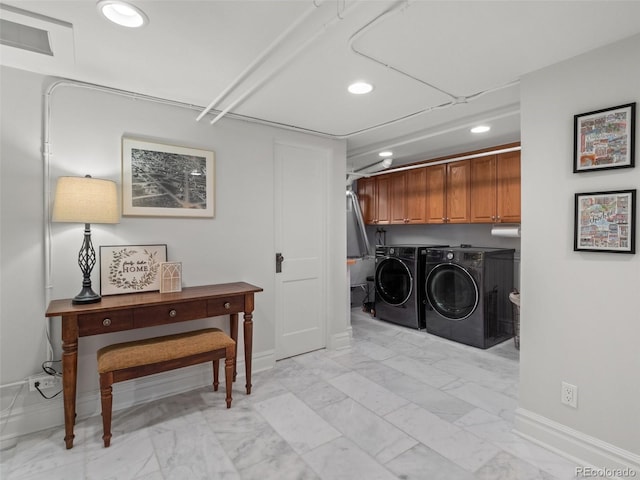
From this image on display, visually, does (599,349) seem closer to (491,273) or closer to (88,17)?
(491,273)

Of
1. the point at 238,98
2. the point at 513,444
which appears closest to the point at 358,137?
the point at 238,98

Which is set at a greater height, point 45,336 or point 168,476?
point 45,336

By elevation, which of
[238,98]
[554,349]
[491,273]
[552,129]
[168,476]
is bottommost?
[168,476]

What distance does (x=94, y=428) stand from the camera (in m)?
2.12

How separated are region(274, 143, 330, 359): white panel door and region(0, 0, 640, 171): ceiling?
26.1 inches

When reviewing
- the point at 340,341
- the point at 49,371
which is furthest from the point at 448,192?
the point at 49,371

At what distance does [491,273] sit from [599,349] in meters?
1.81

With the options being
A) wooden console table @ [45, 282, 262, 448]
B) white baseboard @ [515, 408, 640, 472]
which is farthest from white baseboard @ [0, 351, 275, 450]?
white baseboard @ [515, 408, 640, 472]

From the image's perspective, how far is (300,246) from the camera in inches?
132

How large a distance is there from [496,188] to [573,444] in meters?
2.50

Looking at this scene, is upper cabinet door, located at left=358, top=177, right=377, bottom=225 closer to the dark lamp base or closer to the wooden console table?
the wooden console table

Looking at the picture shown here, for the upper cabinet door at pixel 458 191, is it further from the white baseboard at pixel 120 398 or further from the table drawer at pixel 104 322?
the table drawer at pixel 104 322

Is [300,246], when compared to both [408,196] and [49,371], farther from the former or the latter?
→ [49,371]

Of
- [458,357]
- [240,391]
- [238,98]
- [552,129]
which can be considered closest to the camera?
[552,129]
